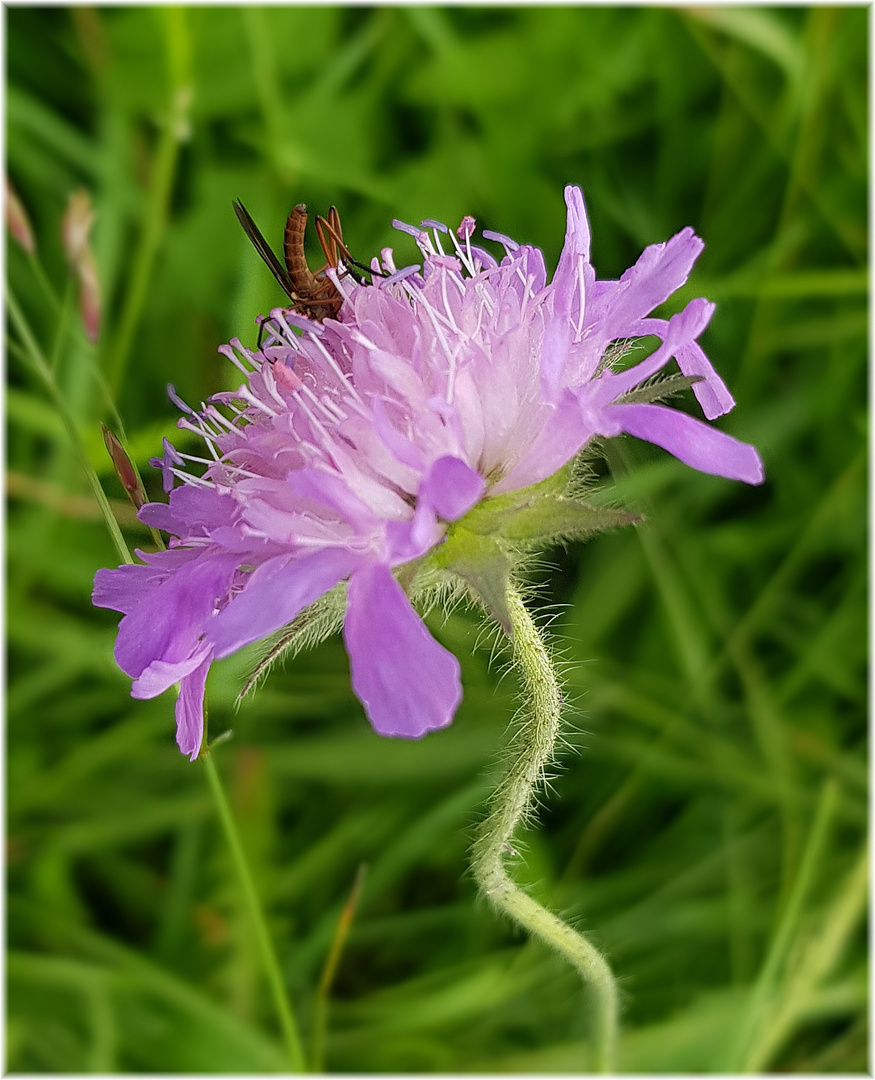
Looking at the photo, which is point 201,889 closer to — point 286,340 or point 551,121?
point 286,340

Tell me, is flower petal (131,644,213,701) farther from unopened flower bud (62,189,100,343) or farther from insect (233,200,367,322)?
unopened flower bud (62,189,100,343)

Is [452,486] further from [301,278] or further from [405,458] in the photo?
[301,278]

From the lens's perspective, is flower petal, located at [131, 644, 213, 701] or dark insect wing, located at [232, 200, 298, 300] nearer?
flower petal, located at [131, 644, 213, 701]

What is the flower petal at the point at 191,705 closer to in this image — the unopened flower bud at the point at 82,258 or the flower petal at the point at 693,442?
the flower petal at the point at 693,442

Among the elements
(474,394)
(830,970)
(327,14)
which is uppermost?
(327,14)

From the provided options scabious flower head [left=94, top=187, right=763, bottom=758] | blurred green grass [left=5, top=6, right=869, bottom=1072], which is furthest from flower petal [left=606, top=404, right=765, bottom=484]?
blurred green grass [left=5, top=6, right=869, bottom=1072]

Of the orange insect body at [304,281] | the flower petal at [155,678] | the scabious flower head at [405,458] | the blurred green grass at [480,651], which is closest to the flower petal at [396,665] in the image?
the scabious flower head at [405,458]

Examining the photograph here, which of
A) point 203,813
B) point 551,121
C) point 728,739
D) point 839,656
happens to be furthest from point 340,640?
point 551,121
